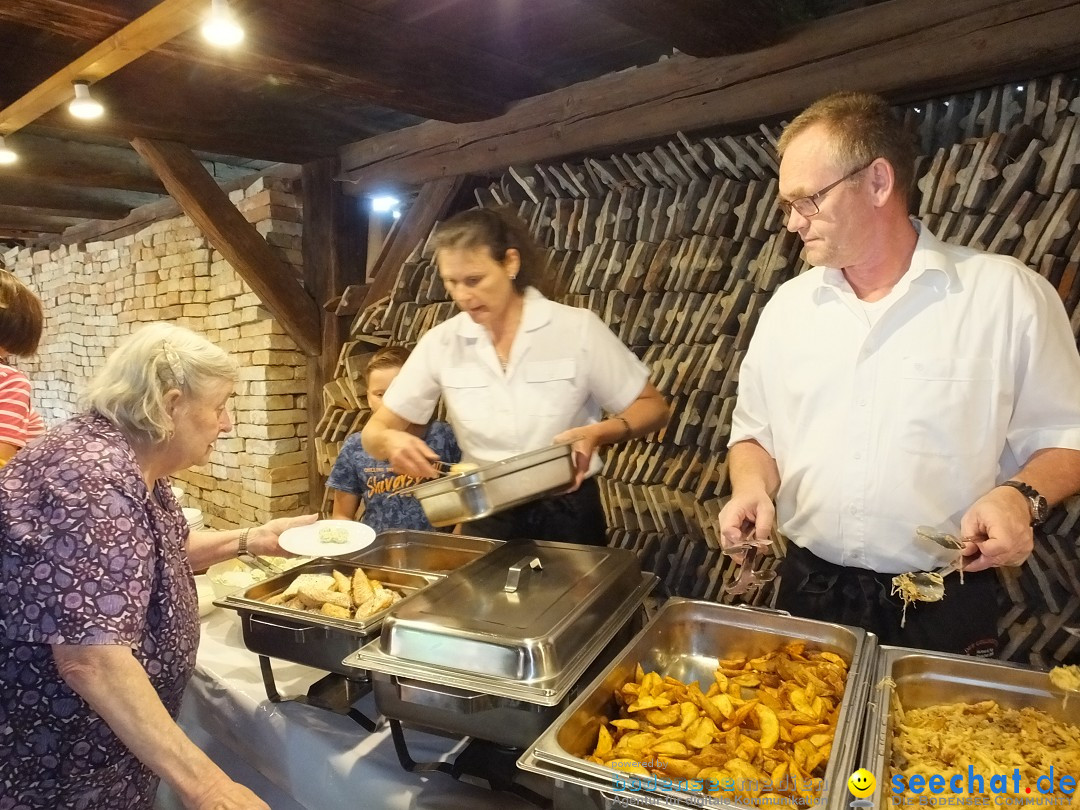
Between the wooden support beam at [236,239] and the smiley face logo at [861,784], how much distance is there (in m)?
4.39

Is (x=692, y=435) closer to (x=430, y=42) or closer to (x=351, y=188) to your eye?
(x=430, y=42)

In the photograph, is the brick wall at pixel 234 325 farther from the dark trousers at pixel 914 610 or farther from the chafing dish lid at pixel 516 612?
the dark trousers at pixel 914 610

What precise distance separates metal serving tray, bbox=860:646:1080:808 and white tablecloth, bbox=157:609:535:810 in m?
0.81

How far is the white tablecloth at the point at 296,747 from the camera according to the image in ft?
5.30

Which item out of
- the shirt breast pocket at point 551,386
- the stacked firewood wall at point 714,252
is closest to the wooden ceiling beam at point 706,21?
the stacked firewood wall at point 714,252

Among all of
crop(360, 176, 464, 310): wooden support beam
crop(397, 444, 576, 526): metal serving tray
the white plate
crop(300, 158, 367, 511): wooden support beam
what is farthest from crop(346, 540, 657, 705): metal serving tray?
crop(300, 158, 367, 511): wooden support beam

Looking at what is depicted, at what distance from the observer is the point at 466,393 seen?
264cm

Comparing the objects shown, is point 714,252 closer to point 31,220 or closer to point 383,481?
point 383,481

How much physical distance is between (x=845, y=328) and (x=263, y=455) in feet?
14.1

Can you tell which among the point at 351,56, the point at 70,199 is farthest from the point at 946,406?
the point at 70,199

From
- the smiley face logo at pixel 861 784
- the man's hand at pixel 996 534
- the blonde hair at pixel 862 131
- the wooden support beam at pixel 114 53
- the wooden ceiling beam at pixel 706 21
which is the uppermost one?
the wooden ceiling beam at pixel 706 21

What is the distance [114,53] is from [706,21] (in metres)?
2.15

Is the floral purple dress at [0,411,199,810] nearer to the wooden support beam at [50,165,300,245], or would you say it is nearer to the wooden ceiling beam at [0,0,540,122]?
the wooden ceiling beam at [0,0,540,122]

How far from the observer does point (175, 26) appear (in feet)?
8.08
